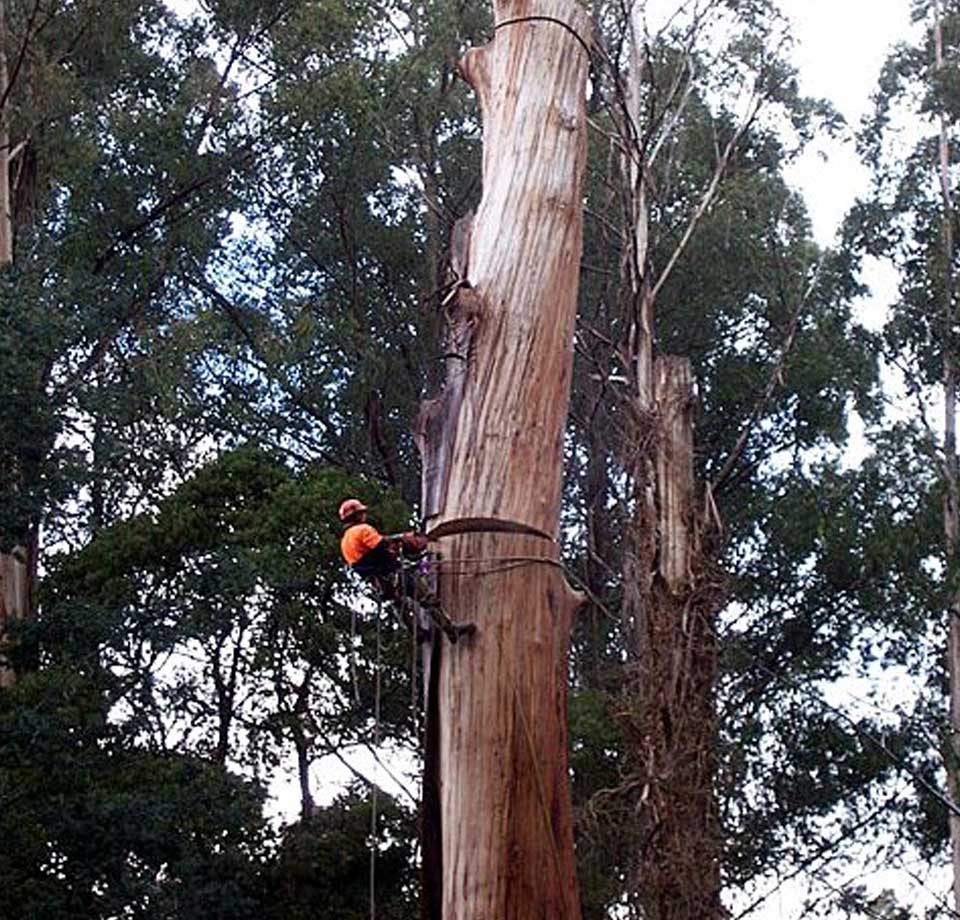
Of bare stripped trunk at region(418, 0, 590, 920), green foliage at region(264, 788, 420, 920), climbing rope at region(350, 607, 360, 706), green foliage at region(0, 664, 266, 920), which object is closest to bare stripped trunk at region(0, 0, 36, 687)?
green foliage at region(0, 664, 266, 920)

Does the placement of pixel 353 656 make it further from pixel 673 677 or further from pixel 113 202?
pixel 113 202

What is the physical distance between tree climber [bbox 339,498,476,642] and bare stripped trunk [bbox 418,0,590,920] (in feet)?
0.22

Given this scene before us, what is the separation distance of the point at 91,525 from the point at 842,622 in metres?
7.36

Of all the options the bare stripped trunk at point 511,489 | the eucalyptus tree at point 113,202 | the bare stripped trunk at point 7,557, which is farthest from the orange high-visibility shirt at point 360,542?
the eucalyptus tree at point 113,202

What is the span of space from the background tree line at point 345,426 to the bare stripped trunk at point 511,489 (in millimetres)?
5362

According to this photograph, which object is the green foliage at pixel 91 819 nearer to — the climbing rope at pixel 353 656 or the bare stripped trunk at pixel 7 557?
the bare stripped trunk at pixel 7 557

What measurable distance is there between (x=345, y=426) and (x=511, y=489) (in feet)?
40.9

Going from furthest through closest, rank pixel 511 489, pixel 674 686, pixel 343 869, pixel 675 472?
1. pixel 343 869
2. pixel 675 472
3. pixel 674 686
4. pixel 511 489

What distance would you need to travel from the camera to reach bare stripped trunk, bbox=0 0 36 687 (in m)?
14.5

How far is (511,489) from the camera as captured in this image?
4.93m

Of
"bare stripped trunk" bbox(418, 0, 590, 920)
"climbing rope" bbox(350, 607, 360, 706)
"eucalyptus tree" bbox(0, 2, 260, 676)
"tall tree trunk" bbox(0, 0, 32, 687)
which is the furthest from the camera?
"eucalyptus tree" bbox(0, 2, 260, 676)

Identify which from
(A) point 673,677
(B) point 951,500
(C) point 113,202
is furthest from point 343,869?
(B) point 951,500

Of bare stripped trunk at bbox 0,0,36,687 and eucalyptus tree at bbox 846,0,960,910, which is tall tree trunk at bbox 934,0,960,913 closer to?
eucalyptus tree at bbox 846,0,960,910

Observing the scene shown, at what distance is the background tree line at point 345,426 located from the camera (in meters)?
12.6
